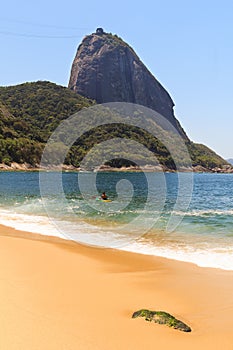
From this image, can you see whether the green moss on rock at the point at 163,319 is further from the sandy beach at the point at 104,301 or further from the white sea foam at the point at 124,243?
the white sea foam at the point at 124,243

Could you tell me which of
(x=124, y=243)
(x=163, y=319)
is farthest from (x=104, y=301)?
(x=124, y=243)

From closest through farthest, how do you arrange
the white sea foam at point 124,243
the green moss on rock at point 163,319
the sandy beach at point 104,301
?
the sandy beach at point 104,301, the green moss on rock at point 163,319, the white sea foam at point 124,243

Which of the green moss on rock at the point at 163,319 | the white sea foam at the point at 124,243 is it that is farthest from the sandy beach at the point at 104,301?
the white sea foam at the point at 124,243

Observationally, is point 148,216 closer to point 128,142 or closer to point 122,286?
point 122,286

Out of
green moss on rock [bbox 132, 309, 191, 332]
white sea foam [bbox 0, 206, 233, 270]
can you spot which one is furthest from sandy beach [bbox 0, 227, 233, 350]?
white sea foam [bbox 0, 206, 233, 270]

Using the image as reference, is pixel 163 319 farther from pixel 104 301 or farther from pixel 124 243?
pixel 124 243

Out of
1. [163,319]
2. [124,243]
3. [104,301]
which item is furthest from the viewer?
[124,243]

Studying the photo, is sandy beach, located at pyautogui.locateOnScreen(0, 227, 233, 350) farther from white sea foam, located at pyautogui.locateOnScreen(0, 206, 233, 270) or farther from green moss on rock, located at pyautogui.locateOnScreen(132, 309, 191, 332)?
white sea foam, located at pyautogui.locateOnScreen(0, 206, 233, 270)

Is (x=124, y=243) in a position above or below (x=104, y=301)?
below
